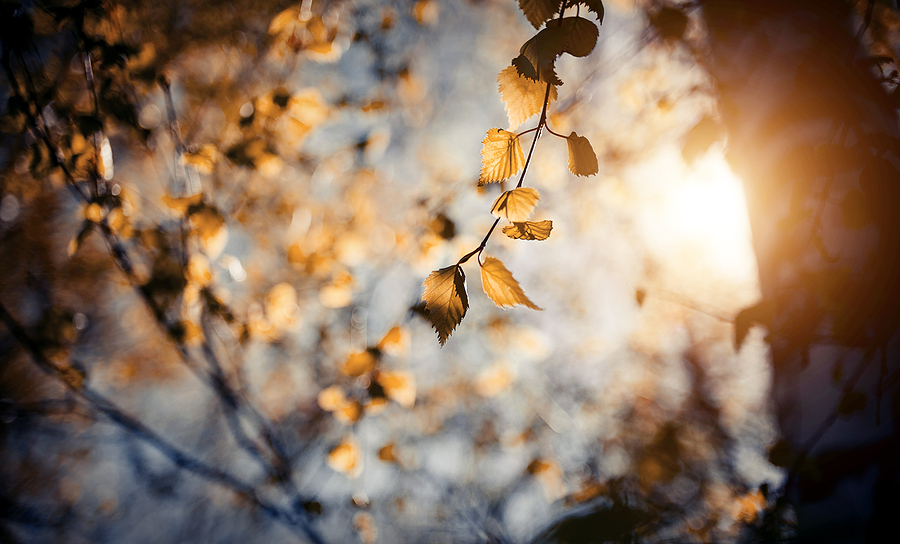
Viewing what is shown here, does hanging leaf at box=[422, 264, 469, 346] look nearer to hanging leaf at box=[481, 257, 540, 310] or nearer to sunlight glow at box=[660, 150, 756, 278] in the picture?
hanging leaf at box=[481, 257, 540, 310]

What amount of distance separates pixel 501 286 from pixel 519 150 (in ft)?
0.83

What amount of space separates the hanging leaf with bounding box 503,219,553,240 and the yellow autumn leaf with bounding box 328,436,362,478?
188 centimetres

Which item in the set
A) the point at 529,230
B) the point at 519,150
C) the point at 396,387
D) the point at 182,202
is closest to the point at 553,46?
the point at 519,150

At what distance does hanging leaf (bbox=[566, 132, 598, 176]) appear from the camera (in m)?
0.54

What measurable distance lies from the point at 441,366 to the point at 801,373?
3.07 m

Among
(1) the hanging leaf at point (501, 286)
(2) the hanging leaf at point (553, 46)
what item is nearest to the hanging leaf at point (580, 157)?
(2) the hanging leaf at point (553, 46)

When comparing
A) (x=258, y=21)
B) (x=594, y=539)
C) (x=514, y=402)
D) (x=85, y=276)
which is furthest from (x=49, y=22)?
(x=514, y=402)

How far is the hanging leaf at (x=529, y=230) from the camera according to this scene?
50 cm

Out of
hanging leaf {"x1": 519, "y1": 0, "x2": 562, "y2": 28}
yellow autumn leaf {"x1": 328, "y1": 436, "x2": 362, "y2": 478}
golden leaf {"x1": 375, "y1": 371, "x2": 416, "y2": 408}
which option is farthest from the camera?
yellow autumn leaf {"x1": 328, "y1": 436, "x2": 362, "y2": 478}

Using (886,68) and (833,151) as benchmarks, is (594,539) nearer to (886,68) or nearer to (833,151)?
(833,151)

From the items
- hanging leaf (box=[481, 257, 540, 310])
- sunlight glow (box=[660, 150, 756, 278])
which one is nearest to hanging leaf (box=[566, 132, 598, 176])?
hanging leaf (box=[481, 257, 540, 310])

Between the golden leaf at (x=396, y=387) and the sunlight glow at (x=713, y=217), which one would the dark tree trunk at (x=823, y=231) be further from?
the golden leaf at (x=396, y=387)

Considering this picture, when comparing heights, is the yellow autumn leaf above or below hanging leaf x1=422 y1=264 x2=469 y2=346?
below

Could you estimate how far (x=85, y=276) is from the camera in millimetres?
3137
